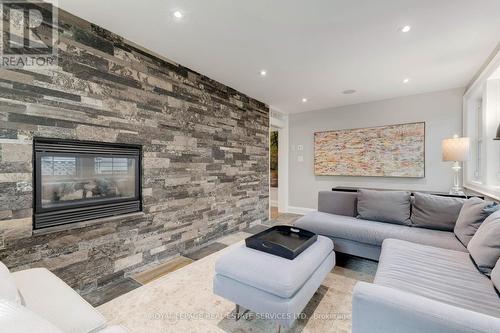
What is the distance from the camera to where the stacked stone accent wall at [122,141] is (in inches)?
67.3

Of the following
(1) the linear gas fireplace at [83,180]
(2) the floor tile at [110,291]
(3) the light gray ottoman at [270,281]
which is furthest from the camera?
(2) the floor tile at [110,291]

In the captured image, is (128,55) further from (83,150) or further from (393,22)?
(393,22)

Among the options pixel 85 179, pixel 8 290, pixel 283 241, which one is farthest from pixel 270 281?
pixel 85 179

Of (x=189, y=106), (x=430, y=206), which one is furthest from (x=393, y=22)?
(x=189, y=106)

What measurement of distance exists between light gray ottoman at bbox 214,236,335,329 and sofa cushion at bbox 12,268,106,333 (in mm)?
777

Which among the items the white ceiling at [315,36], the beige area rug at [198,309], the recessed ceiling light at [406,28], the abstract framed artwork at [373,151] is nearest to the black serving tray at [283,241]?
the beige area rug at [198,309]

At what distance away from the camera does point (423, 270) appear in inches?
61.6

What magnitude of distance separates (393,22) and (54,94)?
Answer: 3024 mm

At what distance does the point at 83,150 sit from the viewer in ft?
6.69

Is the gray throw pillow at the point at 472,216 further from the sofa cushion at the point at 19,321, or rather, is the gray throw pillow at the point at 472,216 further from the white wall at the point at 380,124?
the sofa cushion at the point at 19,321

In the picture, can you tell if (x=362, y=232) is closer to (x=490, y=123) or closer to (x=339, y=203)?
(x=339, y=203)

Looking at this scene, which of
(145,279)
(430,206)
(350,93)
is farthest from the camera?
(350,93)

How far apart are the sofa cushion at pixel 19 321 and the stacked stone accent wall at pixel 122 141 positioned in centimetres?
143

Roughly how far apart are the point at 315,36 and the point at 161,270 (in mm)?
2978
